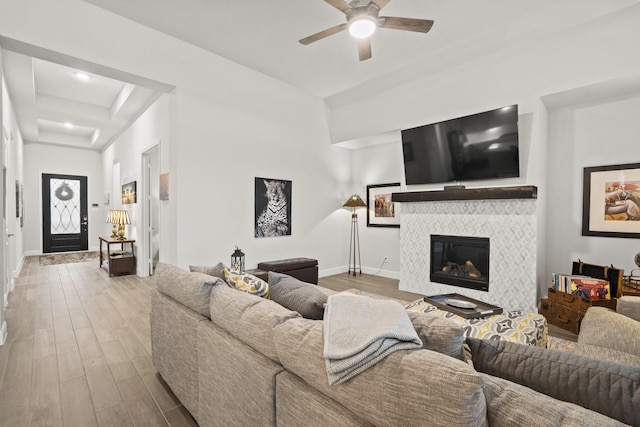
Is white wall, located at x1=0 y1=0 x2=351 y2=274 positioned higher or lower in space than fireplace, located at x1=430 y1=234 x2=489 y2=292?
higher

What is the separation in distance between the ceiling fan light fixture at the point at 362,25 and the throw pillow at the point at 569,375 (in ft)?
8.67

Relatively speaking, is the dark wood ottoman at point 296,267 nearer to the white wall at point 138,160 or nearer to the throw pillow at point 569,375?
the white wall at point 138,160

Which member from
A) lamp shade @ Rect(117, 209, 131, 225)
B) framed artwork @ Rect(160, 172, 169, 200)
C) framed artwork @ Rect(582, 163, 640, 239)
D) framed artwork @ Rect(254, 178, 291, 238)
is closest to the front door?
lamp shade @ Rect(117, 209, 131, 225)

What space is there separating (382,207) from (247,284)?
4319 millimetres

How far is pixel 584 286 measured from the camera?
324 cm

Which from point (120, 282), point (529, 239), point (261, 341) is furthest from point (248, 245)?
point (529, 239)

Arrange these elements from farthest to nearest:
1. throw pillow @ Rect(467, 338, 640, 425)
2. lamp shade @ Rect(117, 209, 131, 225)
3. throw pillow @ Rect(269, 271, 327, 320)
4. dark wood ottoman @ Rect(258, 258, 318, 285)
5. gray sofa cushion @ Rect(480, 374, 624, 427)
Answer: lamp shade @ Rect(117, 209, 131, 225) < dark wood ottoman @ Rect(258, 258, 318, 285) < throw pillow @ Rect(269, 271, 327, 320) < throw pillow @ Rect(467, 338, 640, 425) < gray sofa cushion @ Rect(480, 374, 624, 427)

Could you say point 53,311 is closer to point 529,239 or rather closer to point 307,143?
point 307,143

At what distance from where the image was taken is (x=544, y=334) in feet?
7.24

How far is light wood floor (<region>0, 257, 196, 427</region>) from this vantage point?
194cm

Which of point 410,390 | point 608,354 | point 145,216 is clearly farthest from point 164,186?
point 608,354

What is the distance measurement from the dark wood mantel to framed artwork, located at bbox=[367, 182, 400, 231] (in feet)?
2.96

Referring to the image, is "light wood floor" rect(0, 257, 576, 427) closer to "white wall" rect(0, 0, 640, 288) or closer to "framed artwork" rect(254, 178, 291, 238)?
"white wall" rect(0, 0, 640, 288)

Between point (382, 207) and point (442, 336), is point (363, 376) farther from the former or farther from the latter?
point (382, 207)
